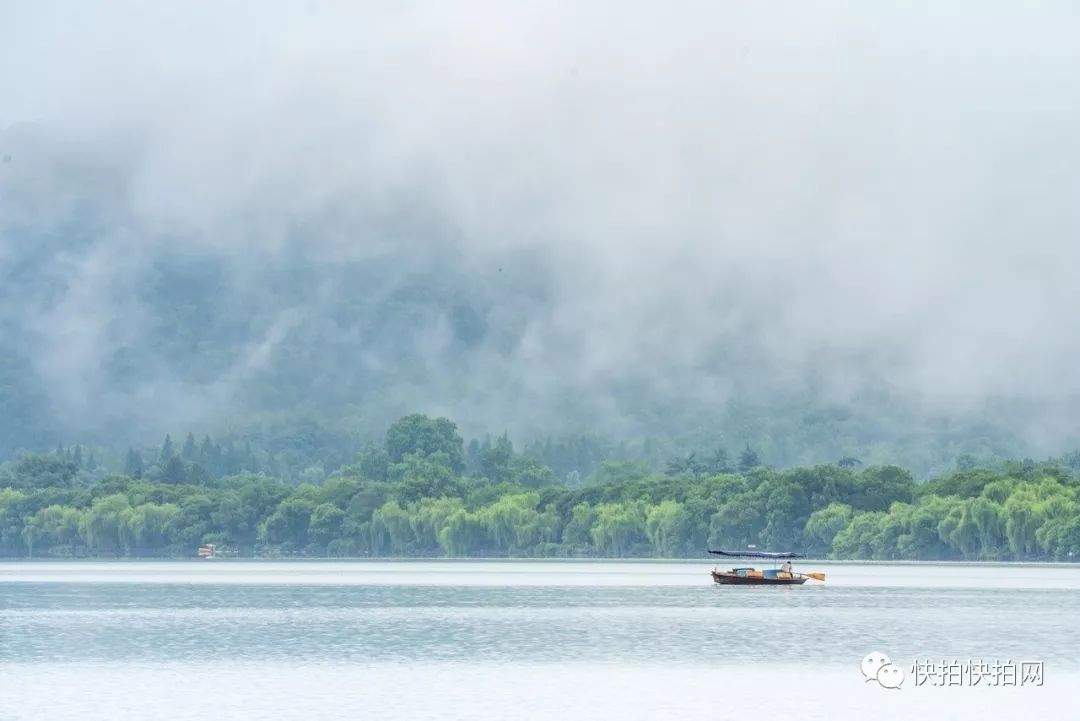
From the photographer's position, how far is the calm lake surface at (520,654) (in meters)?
82.7

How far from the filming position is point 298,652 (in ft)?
355

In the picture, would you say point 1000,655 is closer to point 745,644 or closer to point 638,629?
point 745,644

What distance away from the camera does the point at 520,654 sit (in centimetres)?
10694

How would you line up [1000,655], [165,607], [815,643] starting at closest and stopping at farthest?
[1000,655] < [815,643] < [165,607]

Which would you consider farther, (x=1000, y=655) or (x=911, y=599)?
(x=911, y=599)

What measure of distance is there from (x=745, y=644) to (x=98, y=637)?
129 ft

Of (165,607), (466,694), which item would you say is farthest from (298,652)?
(165,607)

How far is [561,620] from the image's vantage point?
13762 cm

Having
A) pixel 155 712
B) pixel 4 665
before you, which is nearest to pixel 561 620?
pixel 4 665

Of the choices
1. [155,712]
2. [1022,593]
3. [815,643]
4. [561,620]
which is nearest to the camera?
[155,712]

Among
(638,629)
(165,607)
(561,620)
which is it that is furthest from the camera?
(165,607)

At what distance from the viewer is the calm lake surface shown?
8269 cm

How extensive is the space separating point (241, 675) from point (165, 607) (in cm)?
6388

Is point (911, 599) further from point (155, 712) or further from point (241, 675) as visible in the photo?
point (155, 712)
